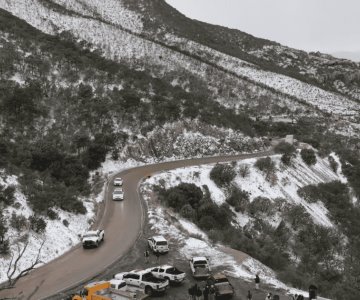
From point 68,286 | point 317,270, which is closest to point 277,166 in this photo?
point 317,270

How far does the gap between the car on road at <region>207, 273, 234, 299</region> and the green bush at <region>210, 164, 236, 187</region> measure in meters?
25.9

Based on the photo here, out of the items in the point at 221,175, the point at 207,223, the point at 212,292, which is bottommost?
the point at 207,223

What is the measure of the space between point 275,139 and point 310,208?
109 ft

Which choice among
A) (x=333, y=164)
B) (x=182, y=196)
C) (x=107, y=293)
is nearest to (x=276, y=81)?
(x=333, y=164)

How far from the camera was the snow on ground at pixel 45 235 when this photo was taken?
25.5 metres

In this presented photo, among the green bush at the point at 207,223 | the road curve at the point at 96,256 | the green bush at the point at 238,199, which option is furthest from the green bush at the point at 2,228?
the green bush at the point at 238,199

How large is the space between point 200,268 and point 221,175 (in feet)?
80.9

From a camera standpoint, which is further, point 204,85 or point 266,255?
point 204,85

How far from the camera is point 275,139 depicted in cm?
8125

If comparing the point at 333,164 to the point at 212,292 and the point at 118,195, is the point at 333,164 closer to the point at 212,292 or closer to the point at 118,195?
the point at 118,195

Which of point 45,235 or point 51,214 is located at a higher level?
point 51,214

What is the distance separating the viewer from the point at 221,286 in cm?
→ 2169

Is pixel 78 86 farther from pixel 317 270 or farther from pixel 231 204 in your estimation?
pixel 317 270

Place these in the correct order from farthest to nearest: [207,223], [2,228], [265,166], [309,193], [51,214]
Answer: [265,166], [309,193], [207,223], [51,214], [2,228]
